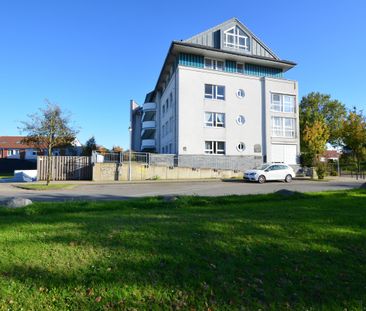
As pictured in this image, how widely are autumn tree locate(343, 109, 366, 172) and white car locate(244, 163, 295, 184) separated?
18350mm

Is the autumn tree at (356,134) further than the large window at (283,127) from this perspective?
Yes

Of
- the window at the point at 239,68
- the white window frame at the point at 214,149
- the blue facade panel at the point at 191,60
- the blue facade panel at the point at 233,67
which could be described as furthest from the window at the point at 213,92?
the white window frame at the point at 214,149

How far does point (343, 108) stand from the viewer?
193ft

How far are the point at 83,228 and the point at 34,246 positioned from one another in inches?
46.8

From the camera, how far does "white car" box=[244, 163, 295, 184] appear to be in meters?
25.4

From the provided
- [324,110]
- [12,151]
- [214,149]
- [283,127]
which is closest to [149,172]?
[214,149]

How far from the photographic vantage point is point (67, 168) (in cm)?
2783

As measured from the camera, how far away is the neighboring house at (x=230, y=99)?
3316 centimetres

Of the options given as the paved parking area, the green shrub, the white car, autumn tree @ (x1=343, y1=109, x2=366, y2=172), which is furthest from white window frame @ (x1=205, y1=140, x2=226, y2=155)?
autumn tree @ (x1=343, y1=109, x2=366, y2=172)

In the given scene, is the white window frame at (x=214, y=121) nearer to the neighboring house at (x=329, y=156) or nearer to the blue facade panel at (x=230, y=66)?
the blue facade panel at (x=230, y=66)

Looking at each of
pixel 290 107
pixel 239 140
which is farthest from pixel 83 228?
pixel 290 107

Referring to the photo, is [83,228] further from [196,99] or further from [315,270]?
[196,99]

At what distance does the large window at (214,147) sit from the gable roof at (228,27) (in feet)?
34.8

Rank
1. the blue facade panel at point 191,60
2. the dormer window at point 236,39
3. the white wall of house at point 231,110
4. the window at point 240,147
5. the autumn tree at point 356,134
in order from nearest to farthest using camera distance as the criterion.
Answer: the white wall of house at point 231,110 < the blue facade panel at point 191,60 < the window at point 240,147 < the dormer window at point 236,39 < the autumn tree at point 356,134
